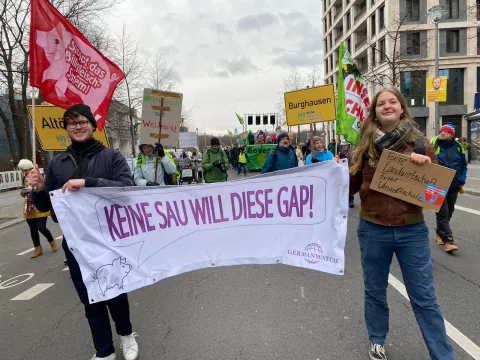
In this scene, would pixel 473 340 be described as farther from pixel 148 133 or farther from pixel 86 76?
pixel 148 133

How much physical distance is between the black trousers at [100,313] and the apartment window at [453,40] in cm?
4128

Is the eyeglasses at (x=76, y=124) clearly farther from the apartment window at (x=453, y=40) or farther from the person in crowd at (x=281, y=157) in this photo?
the apartment window at (x=453, y=40)

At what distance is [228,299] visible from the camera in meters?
4.03

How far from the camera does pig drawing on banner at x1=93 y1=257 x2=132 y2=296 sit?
2.67m

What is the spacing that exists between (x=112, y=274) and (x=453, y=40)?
1652 inches

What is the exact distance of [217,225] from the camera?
9.85ft

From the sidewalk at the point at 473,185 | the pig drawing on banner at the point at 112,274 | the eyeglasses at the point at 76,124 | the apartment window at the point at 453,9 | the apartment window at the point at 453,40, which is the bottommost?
the sidewalk at the point at 473,185

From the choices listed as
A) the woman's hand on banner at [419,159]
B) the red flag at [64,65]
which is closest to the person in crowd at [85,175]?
the red flag at [64,65]

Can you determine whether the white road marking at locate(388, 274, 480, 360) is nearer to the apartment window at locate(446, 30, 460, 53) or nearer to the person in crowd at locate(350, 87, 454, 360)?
the person in crowd at locate(350, 87, 454, 360)

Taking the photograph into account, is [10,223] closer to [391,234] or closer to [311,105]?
[311,105]

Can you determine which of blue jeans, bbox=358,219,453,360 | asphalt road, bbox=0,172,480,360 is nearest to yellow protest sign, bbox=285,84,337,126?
asphalt road, bbox=0,172,480,360

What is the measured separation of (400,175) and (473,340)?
1645 millimetres

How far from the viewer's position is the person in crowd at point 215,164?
8244 millimetres

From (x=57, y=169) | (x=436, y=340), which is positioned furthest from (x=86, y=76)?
(x=436, y=340)
